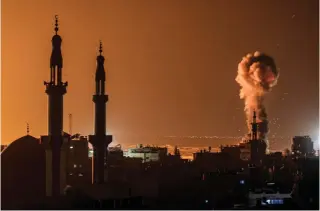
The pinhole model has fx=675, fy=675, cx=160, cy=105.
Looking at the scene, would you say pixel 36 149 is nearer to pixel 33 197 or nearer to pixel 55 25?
pixel 33 197

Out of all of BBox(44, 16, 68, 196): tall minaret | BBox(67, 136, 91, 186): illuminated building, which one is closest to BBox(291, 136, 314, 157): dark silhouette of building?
BBox(67, 136, 91, 186): illuminated building

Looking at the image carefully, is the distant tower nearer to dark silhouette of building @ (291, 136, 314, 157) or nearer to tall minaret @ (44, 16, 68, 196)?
dark silhouette of building @ (291, 136, 314, 157)

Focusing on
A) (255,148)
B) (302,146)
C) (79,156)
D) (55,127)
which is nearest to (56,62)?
(55,127)

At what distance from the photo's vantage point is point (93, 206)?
123 feet

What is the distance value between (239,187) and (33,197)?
75.6 ft

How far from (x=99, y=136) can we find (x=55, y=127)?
221 inches

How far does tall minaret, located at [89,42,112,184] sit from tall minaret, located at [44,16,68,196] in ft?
17.2

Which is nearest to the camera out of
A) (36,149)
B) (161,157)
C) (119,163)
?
(36,149)

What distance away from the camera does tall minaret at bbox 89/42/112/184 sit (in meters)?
42.6

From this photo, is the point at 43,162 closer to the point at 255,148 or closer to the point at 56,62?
the point at 56,62

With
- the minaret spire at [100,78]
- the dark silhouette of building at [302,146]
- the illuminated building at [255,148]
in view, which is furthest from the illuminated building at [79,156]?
the dark silhouette of building at [302,146]

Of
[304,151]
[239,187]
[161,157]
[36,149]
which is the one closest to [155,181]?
[239,187]

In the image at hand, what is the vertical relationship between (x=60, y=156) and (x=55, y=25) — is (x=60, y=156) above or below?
below

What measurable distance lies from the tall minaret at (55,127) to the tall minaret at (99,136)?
207 inches
